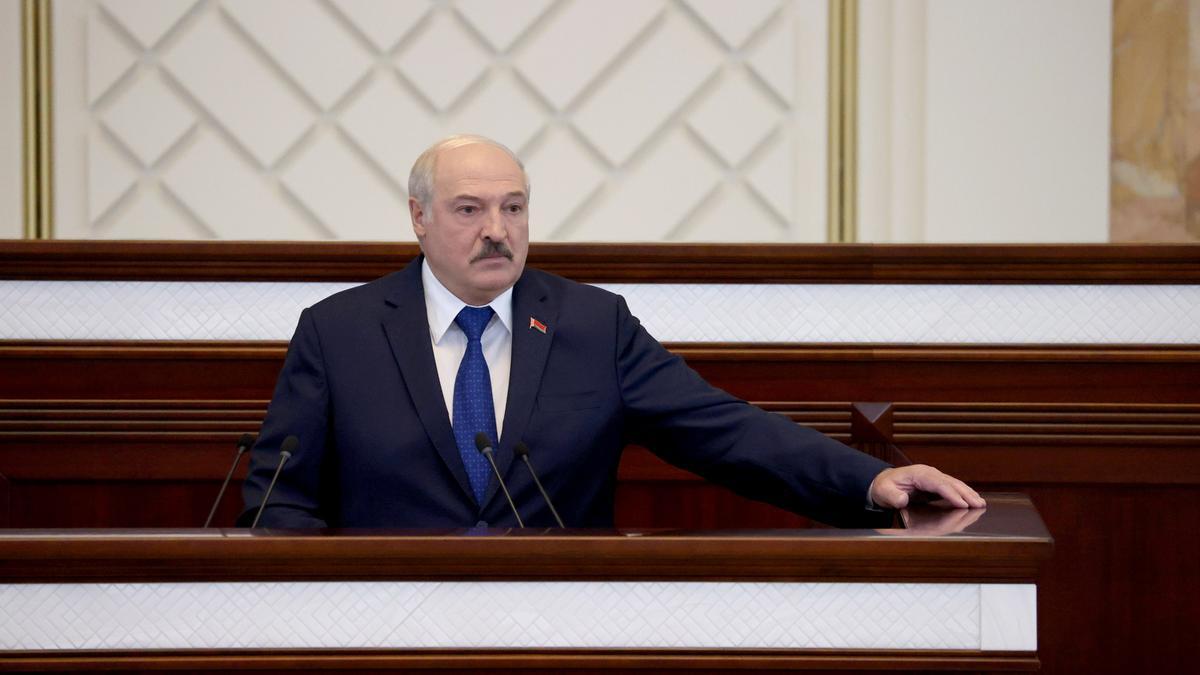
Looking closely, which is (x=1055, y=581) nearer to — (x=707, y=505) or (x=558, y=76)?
(x=707, y=505)

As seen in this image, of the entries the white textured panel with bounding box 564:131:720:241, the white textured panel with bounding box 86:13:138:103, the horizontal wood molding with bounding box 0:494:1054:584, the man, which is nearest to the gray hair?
the man

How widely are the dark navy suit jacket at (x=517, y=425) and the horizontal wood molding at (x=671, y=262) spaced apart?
32cm

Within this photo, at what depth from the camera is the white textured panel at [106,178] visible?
436 cm

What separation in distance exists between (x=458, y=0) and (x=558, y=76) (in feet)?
1.34

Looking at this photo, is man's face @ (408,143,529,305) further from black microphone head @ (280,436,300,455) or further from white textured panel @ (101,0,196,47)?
white textured panel @ (101,0,196,47)

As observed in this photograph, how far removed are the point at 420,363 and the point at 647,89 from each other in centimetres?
234

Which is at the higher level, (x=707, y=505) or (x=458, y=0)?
(x=458, y=0)

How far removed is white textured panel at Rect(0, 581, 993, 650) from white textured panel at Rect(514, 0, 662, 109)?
310 cm

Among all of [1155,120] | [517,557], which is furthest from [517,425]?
[1155,120]

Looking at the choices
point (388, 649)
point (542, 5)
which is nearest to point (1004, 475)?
point (388, 649)

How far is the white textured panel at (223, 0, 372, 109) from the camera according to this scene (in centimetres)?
434

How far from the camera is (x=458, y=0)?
4332 millimetres

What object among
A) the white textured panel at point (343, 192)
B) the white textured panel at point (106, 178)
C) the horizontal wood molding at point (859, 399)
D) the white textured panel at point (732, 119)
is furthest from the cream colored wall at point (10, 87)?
the white textured panel at point (732, 119)

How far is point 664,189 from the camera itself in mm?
4375
